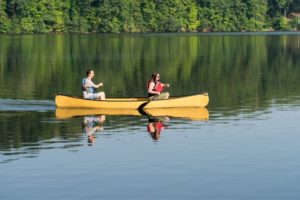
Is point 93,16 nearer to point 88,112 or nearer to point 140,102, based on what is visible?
point 140,102

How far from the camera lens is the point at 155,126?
33.9 metres

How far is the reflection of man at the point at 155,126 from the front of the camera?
3129 centimetres

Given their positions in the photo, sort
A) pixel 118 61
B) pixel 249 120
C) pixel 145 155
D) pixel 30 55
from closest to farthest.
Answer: pixel 145 155, pixel 249 120, pixel 118 61, pixel 30 55

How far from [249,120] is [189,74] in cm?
2822

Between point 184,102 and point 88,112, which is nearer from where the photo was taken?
point 88,112

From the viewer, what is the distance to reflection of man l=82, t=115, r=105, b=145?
30.8 meters

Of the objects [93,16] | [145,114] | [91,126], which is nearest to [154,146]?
[91,126]

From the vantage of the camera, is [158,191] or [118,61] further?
[118,61]

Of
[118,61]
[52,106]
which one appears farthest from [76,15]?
[52,106]

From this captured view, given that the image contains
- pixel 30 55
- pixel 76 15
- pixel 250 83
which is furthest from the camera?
pixel 76 15

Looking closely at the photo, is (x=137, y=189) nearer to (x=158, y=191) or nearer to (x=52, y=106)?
(x=158, y=191)

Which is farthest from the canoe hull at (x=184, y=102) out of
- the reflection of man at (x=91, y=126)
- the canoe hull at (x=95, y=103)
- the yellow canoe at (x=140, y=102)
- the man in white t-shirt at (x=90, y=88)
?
the reflection of man at (x=91, y=126)

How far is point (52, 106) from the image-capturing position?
40844 millimetres

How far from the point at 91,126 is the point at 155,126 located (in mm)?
2540
